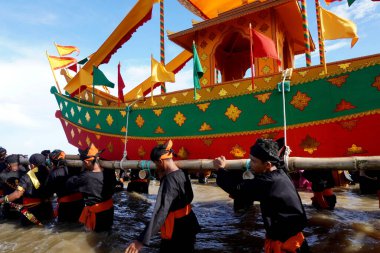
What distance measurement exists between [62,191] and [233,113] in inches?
154

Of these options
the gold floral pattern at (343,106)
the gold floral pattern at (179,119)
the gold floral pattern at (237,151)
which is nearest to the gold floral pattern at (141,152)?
the gold floral pattern at (179,119)

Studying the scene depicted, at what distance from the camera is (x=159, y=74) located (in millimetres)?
5883

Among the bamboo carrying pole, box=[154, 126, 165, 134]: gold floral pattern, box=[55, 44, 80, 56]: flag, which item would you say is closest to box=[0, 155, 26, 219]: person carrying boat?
box=[154, 126, 165, 134]: gold floral pattern

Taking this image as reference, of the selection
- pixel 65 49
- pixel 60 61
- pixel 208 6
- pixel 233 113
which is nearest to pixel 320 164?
pixel 233 113

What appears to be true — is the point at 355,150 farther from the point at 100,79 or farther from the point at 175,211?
the point at 100,79

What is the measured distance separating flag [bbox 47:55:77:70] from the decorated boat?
969 mm

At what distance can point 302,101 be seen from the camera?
4285mm

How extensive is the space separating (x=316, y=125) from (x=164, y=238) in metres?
2.70

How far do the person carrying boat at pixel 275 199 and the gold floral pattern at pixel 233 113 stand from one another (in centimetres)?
196

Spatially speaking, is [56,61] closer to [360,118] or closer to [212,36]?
[212,36]

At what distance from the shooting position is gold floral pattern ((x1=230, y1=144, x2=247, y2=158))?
15.6 feet

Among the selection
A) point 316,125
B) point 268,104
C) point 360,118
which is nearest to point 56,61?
point 268,104

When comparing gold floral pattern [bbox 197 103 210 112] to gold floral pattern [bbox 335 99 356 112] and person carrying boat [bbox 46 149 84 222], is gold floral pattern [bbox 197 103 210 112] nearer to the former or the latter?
gold floral pattern [bbox 335 99 356 112]

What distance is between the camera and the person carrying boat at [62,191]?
19.1 ft
